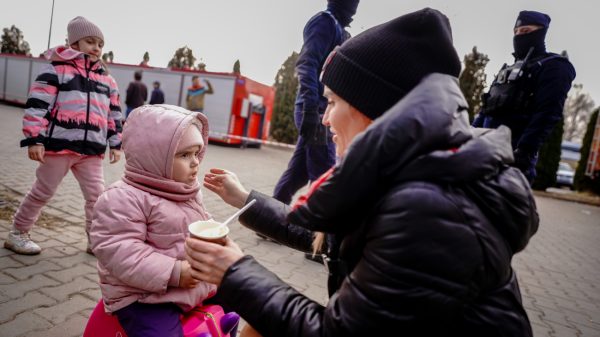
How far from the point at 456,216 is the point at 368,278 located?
0.82 ft

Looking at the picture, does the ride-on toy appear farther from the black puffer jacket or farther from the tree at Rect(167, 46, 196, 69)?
the tree at Rect(167, 46, 196, 69)

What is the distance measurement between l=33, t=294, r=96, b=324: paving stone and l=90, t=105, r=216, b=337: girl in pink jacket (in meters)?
0.86

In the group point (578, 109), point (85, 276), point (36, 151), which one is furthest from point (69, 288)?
point (578, 109)

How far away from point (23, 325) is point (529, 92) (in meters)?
4.19

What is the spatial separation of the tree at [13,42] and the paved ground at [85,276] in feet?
162

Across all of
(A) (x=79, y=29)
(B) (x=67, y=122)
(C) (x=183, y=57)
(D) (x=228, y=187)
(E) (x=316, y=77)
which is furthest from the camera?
(C) (x=183, y=57)

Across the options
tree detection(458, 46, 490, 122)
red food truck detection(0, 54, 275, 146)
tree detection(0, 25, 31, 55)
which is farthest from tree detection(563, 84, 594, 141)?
tree detection(0, 25, 31, 55)

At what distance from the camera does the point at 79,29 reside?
2.98 meters

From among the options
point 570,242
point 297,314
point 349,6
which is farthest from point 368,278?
point 570,242

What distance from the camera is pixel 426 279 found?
35.5 inches

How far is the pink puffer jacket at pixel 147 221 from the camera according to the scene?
1.50m

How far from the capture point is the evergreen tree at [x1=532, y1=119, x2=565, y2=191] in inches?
665

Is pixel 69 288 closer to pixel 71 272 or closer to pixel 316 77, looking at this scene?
pixel 71 272

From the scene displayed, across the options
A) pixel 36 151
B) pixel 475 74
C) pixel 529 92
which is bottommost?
pixel 36 151
